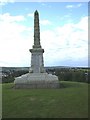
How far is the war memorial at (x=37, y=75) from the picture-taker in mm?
25641

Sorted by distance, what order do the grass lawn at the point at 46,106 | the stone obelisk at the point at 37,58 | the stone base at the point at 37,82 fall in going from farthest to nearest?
the stone obelisk at the point at 37,58 → the stone base at the point at 37,82 → the grass lawn at the point at 46,106

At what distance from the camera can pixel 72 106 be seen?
1639 cm

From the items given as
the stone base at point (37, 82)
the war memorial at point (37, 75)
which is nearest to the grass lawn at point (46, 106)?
the stone base at point (37, 82)

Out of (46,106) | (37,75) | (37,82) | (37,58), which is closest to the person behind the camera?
(46,106)

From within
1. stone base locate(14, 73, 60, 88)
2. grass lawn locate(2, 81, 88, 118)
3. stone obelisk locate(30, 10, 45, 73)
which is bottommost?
grass lawn locate(2, 81, 88, 118)

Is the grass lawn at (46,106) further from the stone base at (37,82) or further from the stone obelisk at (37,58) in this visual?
the stone obelisk at (37,58)

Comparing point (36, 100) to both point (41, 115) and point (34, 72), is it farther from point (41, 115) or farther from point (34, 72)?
point (34, 72)

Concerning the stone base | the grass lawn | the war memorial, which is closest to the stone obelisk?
the war memorial

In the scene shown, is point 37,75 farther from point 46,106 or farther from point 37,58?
point 46,106

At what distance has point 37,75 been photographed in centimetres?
2709

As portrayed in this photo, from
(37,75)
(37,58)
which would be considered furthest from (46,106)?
(37,58)

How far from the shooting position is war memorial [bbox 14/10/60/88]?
25.6 metres

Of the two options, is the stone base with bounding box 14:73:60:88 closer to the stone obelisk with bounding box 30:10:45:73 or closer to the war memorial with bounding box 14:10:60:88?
the war memorial with bounding box 14:10:60:88

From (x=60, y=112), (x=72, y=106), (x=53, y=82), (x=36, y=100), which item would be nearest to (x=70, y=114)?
(x=60, y=112)
